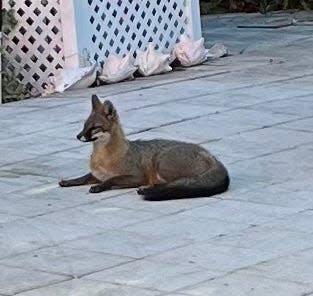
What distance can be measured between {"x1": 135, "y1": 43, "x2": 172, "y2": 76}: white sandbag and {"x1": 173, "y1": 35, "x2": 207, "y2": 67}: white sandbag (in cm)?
30

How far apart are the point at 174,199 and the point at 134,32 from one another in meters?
5.64

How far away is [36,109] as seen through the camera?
1069 centimetres

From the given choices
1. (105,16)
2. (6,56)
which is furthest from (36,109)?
(105,16)

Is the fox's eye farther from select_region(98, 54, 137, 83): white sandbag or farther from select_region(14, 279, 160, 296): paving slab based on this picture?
select_region(98, 54, 137, 83): white sandbag

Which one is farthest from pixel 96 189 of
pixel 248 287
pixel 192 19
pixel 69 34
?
pixel 192 19

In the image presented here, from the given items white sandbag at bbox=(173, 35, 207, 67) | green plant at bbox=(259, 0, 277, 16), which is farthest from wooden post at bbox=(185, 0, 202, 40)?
green plant at bbox=(259, 0, 277, 16)

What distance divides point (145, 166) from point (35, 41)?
465cm

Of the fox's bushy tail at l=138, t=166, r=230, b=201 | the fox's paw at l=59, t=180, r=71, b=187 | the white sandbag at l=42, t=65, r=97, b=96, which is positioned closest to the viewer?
the fox's bushy tail at l=138, t=166, r=230, b=201

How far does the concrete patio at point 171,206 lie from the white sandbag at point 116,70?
24 centimetres

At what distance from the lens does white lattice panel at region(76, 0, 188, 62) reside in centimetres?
1202

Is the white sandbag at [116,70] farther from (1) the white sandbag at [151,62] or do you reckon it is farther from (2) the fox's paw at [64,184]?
(2) the fox's paw at [64,184]

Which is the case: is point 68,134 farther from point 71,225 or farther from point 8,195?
point 71,225

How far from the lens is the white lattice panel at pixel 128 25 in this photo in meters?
12.0

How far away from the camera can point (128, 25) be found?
41.2ft
